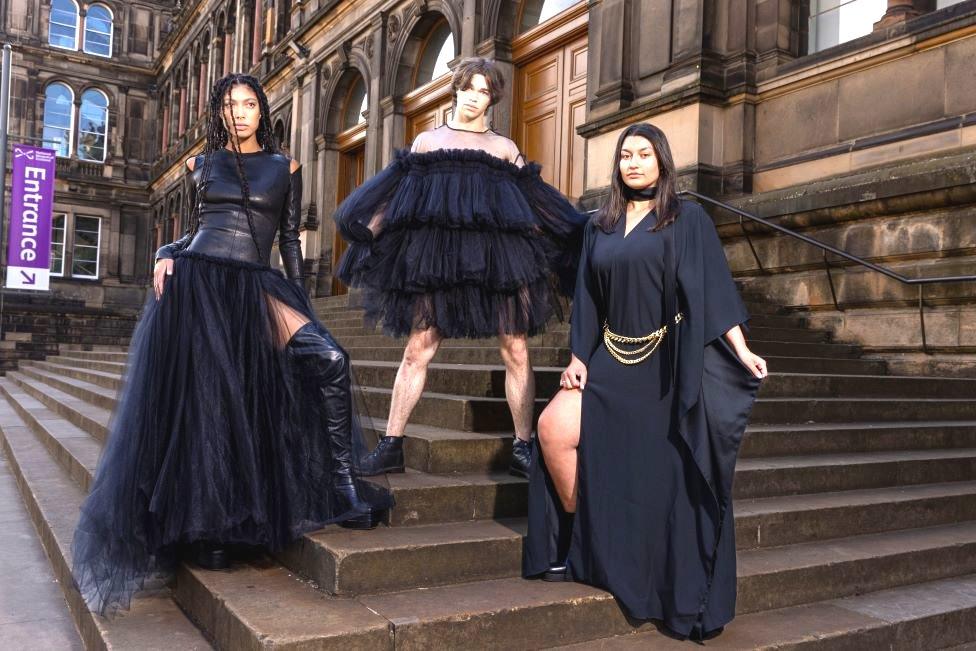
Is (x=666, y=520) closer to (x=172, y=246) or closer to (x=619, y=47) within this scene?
(x=172, y=246)

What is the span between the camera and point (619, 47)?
10102 mm

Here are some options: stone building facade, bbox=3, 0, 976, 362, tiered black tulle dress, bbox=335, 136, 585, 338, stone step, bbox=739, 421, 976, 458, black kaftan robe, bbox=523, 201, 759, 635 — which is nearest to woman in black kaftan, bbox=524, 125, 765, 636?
black kaftan robe, bbox=523, 201, 759, 635

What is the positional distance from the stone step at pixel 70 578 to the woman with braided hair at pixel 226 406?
0.41 feet

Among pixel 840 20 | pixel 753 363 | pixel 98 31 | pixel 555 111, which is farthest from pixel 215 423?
pixel 98 31

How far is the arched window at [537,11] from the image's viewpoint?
12445mm

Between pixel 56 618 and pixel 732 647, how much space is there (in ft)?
9.21

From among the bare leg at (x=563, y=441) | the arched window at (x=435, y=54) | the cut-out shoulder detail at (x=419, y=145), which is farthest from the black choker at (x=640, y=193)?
the arched window at (x=435, y=54)

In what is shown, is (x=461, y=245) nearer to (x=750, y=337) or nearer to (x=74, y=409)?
(x=750, y=337)

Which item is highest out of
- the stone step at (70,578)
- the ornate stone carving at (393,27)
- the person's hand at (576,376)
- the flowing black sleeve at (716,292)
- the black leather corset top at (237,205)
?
the ornate stone carving at (393,27)

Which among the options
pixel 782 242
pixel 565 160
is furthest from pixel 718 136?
pixel 565 160

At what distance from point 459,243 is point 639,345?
2.92ft

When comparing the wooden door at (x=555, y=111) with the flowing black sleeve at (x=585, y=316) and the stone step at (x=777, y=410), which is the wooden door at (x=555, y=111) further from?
the flowing black sleeve at (x=585, y=316)

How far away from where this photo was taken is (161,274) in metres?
3.35

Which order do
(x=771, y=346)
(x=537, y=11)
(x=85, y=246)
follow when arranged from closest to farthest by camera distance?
(x=771, y=346) → (x=537, y=11) → (x=85, y=246)
